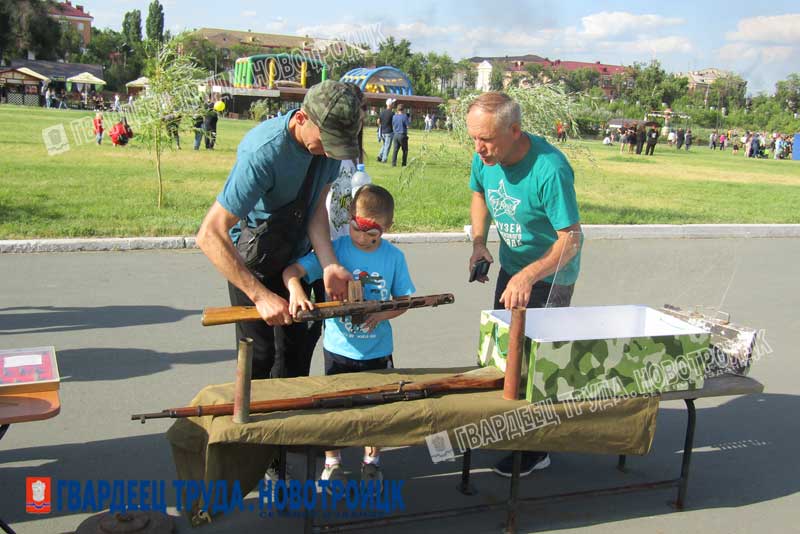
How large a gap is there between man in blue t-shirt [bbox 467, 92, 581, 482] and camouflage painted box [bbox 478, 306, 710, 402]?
0.44 feet

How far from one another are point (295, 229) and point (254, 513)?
1308 millimetres

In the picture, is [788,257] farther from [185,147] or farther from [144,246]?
[185,147]

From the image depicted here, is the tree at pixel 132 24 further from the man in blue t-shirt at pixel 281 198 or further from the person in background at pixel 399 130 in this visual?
the man in blue t-shirt at pixel 281 198

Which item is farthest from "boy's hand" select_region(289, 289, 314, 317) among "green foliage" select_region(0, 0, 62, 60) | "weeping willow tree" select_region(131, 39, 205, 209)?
"green foliage" select_region(0, 0, 62, 60)

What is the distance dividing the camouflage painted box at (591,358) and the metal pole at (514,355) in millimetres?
48

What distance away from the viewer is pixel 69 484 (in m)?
3.51

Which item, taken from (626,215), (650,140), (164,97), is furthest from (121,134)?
(650,140)

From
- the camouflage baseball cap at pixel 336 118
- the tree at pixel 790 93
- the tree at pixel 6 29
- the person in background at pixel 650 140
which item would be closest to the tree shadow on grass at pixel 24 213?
the camouflage baseball cap at pixel 336 118

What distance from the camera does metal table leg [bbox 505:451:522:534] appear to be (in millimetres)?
3217

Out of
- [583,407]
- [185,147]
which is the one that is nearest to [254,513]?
[583,407]

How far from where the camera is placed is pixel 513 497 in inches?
129

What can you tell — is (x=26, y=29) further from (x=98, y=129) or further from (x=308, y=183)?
(x=308, y=183)

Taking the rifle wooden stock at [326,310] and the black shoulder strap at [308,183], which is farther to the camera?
the black shoulder strap at [308,183]

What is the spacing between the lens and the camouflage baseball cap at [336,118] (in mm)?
2785
